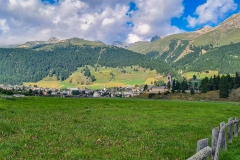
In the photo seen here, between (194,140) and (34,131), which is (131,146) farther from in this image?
(34,131)

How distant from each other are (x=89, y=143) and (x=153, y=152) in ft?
14.5

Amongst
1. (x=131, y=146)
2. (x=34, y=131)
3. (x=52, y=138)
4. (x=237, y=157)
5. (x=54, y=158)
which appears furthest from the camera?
(x=34, y=131)

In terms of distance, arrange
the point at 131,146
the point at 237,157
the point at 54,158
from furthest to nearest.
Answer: the point at 131,146 < the point at 237,157 < the point at 54,158

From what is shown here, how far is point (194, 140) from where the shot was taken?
838 inches

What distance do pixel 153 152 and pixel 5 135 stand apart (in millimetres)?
11353

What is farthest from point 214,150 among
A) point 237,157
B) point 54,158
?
point 54,158

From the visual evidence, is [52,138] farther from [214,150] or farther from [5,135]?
[214,150]

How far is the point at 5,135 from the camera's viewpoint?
61.9ft

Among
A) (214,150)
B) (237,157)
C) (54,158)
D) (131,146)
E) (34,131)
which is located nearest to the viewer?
(214,150)

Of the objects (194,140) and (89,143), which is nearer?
(89,143)

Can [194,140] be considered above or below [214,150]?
below

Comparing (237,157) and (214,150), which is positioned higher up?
(214,150)

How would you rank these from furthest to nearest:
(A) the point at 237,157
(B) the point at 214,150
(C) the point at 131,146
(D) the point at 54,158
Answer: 1. (C) the point at 131,146
2. (A) the point at 237,157
3. (D) the point at 54,158
4. (B) the point at 214,150

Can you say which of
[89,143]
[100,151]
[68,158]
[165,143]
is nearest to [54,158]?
[68,158]
